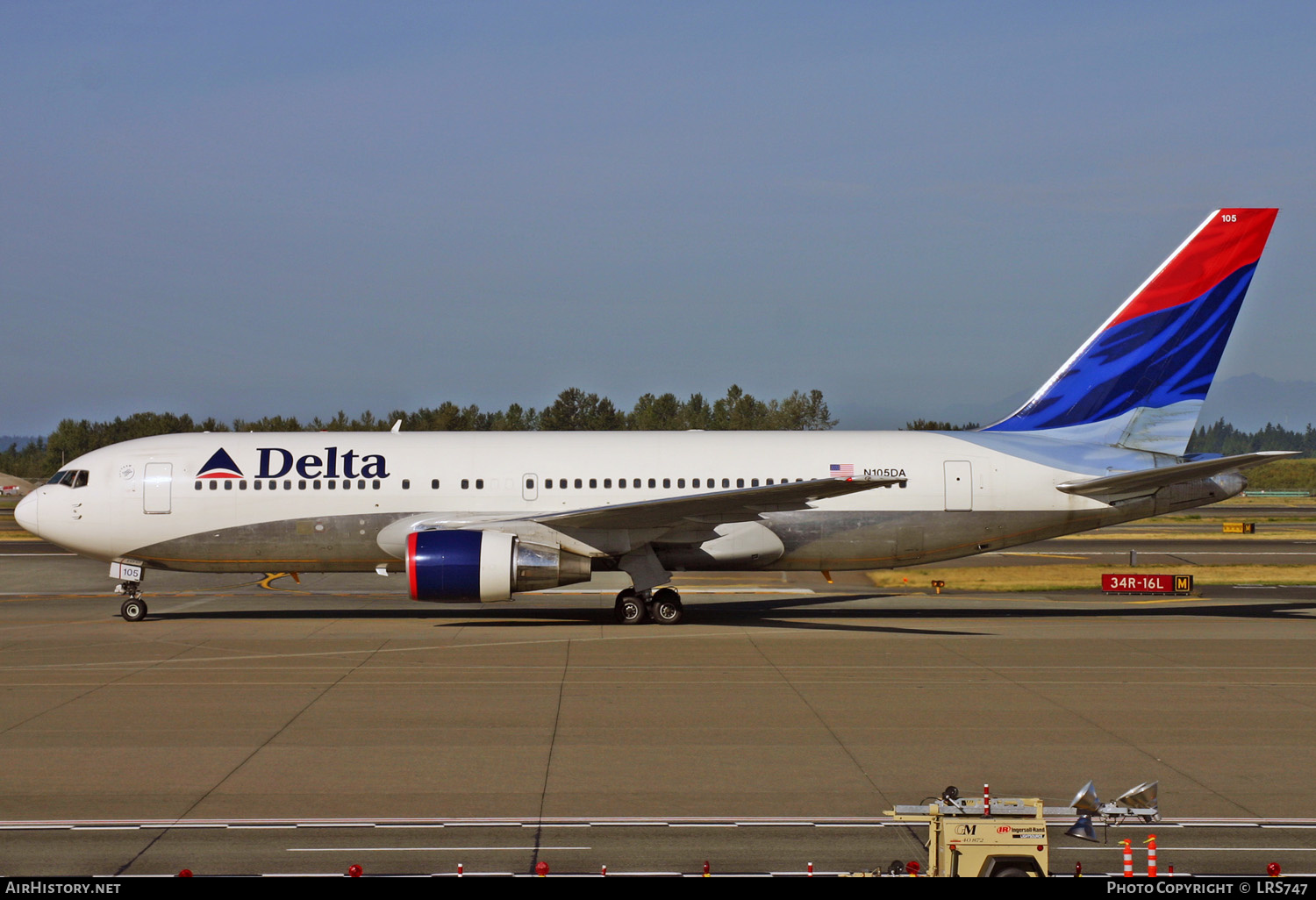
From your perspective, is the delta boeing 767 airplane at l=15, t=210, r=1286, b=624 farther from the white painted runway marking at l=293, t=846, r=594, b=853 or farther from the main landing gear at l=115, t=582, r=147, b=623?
the white painted runway marking at l=293, t=846, r=594, b=853

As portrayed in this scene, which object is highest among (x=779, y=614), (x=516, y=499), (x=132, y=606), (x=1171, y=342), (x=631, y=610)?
(x=1171, y=342)

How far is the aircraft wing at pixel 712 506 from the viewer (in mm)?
23469

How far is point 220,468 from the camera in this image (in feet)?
85.7

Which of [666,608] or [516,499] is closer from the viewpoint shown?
[666,608]

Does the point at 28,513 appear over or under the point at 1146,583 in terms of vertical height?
over

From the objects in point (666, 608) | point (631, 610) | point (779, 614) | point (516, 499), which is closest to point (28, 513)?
point (516, 499)

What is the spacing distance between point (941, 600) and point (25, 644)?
890 inches

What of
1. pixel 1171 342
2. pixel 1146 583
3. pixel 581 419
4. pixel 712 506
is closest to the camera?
pixel 712 506

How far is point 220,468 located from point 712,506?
11.9 m

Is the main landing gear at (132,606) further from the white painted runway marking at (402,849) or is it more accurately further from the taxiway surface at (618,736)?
the white painted runway marking at (402,849)

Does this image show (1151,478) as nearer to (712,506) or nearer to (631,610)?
(712,506)

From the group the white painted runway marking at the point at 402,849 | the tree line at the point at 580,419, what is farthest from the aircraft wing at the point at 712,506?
the tree line at the point at 580,419

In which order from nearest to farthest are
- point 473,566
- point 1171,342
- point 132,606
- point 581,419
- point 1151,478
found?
point 473,566
point 1151,478
point 132,606
point 1171,342
point 581,419
